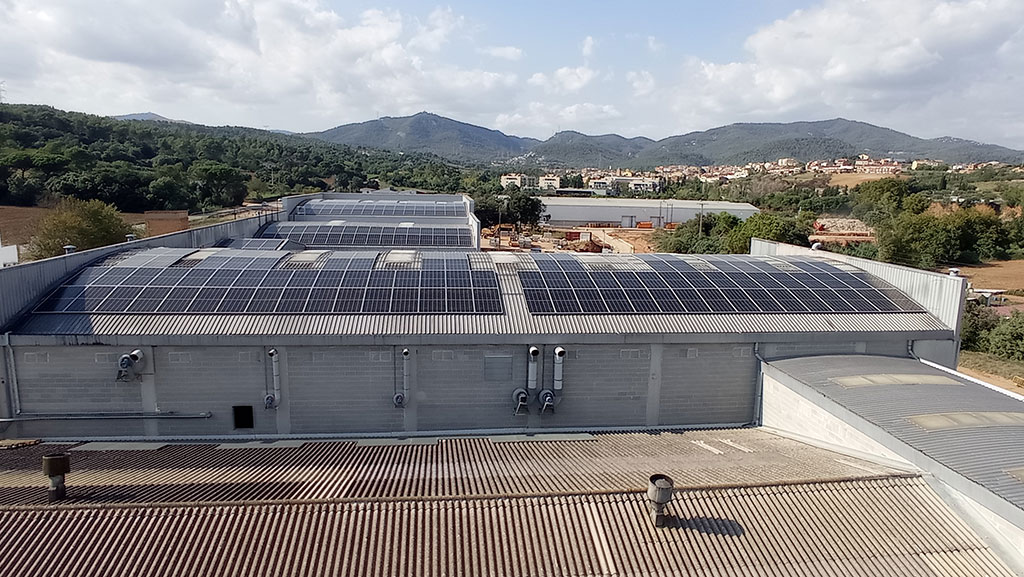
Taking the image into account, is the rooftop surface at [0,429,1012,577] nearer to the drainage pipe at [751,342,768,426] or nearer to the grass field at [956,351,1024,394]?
the drainage pipe at [751,342,768,426]

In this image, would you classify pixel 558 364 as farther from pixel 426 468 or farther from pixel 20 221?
pixel 20 221

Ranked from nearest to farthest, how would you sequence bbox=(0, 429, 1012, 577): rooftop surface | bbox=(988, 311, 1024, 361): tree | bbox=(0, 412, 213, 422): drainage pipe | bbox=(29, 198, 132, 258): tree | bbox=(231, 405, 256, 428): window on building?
1. bbox=(0, 429, 1012, 577): rooftop surface
2. bbox=(0, 412, 213, 422): drainage pipe
3. bbox=(231, 405, 256, 428): window on building
4. bbox=(988, 311, 1024, 361): tree
5. bbox=(29, 198, 132, 258): tree

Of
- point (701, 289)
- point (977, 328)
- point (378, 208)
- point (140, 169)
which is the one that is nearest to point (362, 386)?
point (701, 289)

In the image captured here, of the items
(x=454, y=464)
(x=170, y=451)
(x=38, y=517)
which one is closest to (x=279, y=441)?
(x=170, y=451)

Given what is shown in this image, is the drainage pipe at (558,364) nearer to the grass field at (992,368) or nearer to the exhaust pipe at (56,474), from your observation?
the exhaust pipe at (56,474)

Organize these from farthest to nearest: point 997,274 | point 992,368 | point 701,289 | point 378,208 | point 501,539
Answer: point 997,274 < point 378,208 < point 992,368 < point 701,289 < point 501,539

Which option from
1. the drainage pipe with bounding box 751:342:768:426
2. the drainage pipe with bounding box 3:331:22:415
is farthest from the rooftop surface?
the drainage pipe with bounding box 751:342:768:426

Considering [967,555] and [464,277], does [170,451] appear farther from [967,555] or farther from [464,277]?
[967,555]
